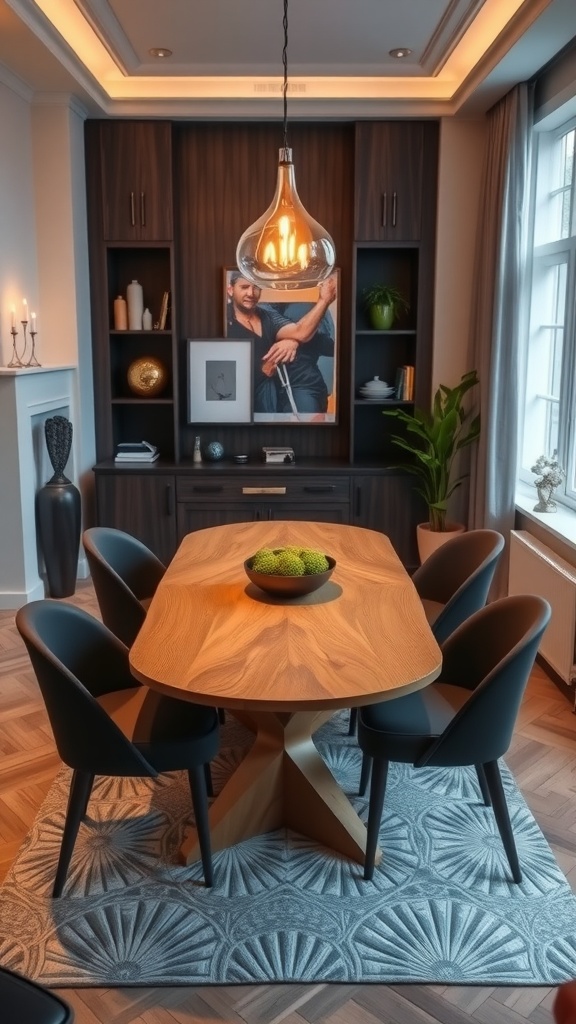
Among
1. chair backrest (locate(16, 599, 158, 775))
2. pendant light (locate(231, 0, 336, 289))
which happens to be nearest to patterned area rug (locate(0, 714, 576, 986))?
chair backrest (locate(16, 599, 158, 775))

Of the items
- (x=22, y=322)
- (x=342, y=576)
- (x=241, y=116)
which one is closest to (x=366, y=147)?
(x=241, y=116)

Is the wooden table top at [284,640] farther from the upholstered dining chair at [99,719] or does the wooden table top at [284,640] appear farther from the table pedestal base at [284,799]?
the table pedestal base at [284,799]

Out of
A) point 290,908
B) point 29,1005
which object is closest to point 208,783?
point 290,908

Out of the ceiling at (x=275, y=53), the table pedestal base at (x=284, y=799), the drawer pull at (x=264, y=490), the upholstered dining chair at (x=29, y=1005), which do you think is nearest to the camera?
the upholstered dining chair at (x=29, y=1005)

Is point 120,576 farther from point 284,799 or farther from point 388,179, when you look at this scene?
point 388,179

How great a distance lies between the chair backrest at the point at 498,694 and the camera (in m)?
2.10

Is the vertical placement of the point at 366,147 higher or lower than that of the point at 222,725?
higher

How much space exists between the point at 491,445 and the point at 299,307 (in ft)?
5.05

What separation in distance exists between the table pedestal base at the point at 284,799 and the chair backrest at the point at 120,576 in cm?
64

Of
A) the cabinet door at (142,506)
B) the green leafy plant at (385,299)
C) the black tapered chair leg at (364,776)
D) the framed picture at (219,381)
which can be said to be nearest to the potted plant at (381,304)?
the green leafy plant at (385,299)

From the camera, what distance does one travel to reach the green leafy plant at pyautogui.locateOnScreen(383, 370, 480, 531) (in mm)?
4797

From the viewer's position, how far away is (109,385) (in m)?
5.28

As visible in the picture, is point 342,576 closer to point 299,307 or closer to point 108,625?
point 108,625

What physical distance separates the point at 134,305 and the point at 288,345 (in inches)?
38.4
